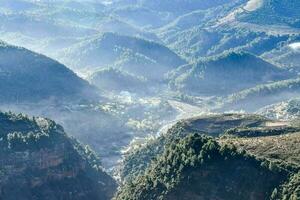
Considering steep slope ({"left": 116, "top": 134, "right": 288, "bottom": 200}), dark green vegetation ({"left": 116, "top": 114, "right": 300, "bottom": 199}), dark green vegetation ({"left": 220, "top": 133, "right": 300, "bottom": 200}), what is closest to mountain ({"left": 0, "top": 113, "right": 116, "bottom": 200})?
dark green vegetation ({"left": 116, "top": 114, "right": 300, "bottom": 199})

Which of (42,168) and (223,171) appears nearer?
(223,171)

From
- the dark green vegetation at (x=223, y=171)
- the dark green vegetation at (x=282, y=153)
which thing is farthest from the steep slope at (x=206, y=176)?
the dark green vegetation at (x=282, y=153)

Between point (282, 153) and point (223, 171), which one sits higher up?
point (282, 153)

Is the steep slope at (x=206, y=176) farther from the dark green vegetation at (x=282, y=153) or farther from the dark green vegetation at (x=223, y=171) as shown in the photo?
the dark green vegetation at (x=282, y=153)

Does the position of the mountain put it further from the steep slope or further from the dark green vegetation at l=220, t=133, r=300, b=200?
the dark green vegetation at l=220, t=133, r=300, b=200

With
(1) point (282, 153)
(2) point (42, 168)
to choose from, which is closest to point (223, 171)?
(1) point (282, 153)

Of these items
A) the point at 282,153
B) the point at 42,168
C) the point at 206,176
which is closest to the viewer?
the point at 206,176

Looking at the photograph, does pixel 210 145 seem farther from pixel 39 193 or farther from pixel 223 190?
pixel 39 193

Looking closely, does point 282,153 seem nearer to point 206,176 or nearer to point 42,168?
point 206,176
